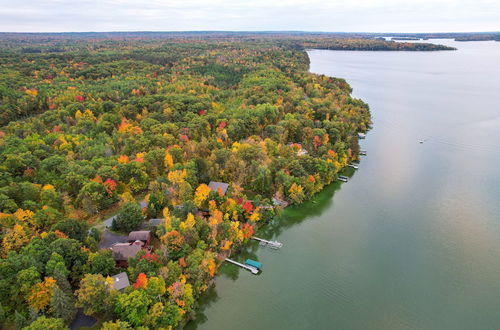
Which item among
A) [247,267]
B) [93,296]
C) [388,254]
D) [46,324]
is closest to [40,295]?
[46,324]

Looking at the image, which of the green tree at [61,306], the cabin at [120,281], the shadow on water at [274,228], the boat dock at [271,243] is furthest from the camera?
the boat dock at [271,243]

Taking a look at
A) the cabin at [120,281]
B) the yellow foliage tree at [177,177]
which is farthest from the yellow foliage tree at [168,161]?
the cabin at [120,281]

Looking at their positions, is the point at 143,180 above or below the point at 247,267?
above

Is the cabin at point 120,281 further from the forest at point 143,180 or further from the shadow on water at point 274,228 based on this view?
the shadow on water at point 274,228

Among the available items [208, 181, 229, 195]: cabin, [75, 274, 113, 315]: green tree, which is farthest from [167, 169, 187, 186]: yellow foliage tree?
[75, 274, 113, 315]: green tree

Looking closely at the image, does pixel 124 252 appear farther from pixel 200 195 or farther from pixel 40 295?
pixel 200 195

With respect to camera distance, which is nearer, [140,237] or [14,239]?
[14,239]
